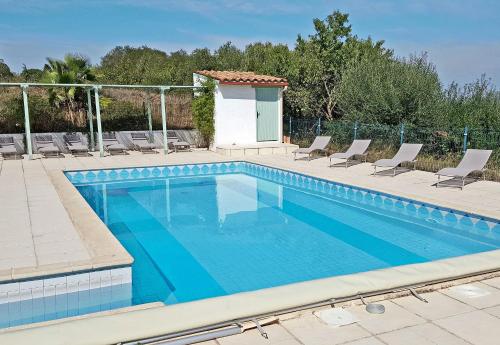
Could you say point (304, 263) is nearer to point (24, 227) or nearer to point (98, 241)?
point (98, 241)

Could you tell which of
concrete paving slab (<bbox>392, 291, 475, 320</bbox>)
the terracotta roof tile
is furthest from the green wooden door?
concrete paving slab (<bbox>392, 291, 475, 320</bbox>)

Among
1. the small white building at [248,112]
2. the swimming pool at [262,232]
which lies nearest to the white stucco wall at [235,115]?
the small white building at [248,112]

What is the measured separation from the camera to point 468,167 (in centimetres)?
971

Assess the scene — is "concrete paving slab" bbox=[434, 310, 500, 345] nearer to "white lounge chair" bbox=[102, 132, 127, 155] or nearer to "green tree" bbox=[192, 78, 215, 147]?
"green tree" bbox=[192, 78, 215, 147]

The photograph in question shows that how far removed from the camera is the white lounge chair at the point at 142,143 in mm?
16734

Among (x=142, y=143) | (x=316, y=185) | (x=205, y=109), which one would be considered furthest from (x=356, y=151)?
(x=142, y=143)

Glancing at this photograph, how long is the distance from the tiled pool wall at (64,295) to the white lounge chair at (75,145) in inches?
462

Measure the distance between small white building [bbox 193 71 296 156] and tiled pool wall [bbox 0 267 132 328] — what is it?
1114cm

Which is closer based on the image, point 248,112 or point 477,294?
point 477,294

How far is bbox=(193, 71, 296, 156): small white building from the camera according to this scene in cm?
1638

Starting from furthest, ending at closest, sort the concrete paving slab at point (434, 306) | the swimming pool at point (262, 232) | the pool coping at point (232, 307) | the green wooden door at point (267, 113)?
the green wooden door at point (267, 113)
the swimming pool at point (262, 232)
the concrete paving slab at point (434, 306)
the pool coping at point (232, 307)

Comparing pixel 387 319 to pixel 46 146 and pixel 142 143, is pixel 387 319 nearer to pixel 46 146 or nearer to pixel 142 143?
pixel 142 143

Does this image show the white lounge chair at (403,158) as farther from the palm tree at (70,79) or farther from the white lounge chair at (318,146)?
the palm tree at (70,79)

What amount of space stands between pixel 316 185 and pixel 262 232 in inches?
154
